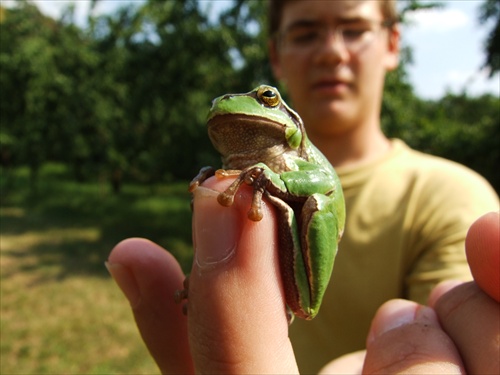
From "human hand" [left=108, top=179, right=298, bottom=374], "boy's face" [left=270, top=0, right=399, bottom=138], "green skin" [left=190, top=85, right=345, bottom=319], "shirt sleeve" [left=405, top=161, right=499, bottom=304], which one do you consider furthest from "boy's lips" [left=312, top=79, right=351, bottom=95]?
"human hand" [left=108, top=179, right=298, bottom=374]

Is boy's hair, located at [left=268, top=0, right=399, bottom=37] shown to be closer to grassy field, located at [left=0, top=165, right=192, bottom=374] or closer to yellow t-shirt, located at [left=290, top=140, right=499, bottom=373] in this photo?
yellow t-shirt, located at [left=290, top=140, right=499, bottom=373]

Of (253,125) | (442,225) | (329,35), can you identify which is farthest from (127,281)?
(329,35)

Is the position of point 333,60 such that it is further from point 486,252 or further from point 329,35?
point 486,252

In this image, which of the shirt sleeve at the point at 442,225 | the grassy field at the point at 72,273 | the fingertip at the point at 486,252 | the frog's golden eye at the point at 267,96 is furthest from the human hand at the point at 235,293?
the grassy field at the point at 72,273

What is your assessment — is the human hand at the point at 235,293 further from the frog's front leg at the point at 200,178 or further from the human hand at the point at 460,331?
the human hand at the point at 460,331

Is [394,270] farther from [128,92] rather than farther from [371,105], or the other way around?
[128,92]

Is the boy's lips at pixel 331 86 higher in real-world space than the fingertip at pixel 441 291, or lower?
higher
